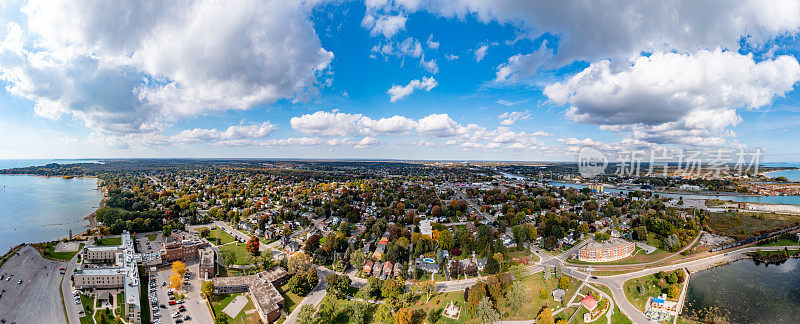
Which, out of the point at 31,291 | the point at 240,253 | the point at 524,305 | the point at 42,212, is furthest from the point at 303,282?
the point at 42,212

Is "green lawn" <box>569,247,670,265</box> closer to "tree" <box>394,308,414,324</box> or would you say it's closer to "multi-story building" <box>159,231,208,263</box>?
"tree" <box>394,308,414,324</box>

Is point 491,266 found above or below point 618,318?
above

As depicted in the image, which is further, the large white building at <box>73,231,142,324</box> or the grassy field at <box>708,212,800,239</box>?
the grassy field at <box>708,212,800,239</box>

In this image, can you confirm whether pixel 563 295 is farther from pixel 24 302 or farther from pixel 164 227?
pixel 164 227

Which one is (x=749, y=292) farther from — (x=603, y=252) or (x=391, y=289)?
(x=391, y=289)

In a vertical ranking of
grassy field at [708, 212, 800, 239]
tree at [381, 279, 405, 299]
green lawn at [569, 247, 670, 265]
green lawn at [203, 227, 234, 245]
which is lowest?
green lawn at [203, 227, 234, 245]

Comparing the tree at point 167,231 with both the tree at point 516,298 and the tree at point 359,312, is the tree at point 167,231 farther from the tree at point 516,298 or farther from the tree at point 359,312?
the tree at point 516,298

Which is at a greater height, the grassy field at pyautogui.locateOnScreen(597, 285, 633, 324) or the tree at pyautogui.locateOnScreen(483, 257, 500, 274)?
the tree at pyautogui.locateOnScreen(483, 257, 500, 274)

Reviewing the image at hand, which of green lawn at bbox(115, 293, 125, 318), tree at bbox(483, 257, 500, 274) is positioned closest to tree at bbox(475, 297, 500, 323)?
tree at bbox(483, 257, 500, 274)
